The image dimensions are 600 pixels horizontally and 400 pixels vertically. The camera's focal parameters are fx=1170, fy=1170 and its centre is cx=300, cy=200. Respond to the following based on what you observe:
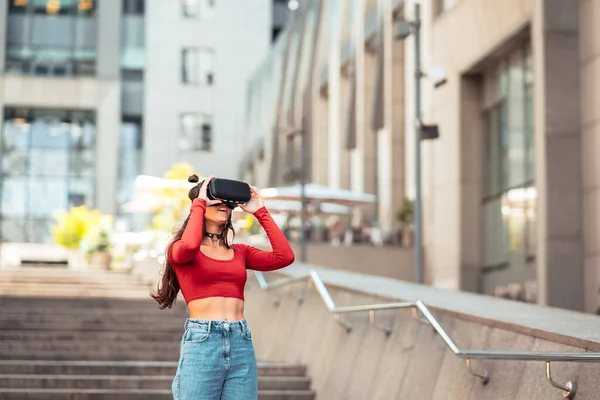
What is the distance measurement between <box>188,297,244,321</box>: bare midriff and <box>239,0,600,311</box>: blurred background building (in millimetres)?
12616

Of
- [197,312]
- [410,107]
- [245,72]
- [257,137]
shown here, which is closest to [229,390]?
[197,312]

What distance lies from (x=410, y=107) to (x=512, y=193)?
284 inches

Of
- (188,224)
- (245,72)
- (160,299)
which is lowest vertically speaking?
(160,299)

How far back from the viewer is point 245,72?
183 ft

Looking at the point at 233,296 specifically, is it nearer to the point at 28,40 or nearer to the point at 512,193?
the point at 512,193

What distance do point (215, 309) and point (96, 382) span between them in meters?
5.69

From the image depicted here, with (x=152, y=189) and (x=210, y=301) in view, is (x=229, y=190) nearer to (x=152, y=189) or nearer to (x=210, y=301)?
(x=210, y=301)

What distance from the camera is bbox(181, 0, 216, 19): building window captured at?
182 feet

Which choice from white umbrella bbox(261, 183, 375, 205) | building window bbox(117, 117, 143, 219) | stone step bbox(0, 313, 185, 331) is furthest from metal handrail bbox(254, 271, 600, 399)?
building window bbox(117, 117, 143, 219)

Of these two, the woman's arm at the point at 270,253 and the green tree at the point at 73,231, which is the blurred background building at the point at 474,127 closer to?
the green tree at the point at 73,231

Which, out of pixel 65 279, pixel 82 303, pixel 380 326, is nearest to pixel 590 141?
pixel 82 303

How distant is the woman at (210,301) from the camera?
18.7ft

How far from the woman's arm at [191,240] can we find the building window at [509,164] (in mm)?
16570

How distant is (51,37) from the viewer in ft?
185
